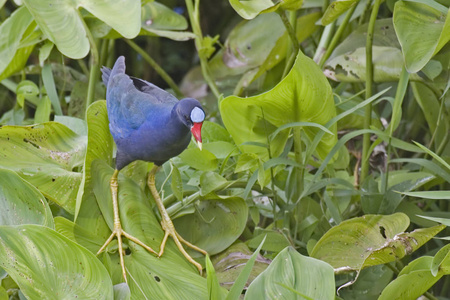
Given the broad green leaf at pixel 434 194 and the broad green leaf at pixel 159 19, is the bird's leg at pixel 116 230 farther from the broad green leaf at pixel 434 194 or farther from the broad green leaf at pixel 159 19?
the broad green leaf at pixel 159 19

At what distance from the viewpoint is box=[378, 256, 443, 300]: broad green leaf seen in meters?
1.09

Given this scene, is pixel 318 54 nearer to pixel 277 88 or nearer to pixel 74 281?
pixel 277 88

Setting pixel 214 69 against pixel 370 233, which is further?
pixel 214 69

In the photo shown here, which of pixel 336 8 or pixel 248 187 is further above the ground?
pixel 336 8

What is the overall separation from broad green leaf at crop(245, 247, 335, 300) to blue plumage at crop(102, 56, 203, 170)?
0.29m

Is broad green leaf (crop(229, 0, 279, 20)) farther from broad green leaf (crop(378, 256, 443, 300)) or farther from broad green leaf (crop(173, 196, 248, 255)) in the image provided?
broad green leaf (crop(378, 256, 443, 300))

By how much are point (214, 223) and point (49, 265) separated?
0.44m

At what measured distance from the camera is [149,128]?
129 cm

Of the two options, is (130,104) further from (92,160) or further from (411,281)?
(411,281)

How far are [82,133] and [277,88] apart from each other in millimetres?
557

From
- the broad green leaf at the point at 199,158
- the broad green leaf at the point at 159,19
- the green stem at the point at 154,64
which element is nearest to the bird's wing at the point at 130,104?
the broad green leaf at the point at 199,158

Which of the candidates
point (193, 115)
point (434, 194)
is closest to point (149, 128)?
point (193, 115)

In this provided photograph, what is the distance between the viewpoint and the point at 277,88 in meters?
1.22

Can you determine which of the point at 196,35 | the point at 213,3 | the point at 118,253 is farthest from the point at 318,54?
the point at 213,3
